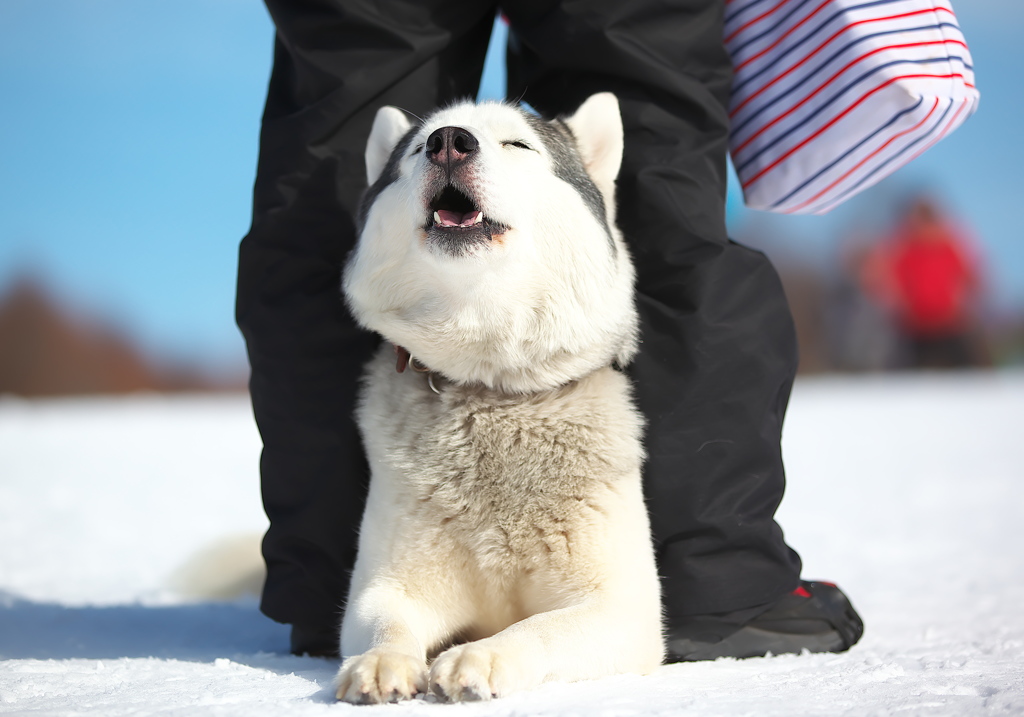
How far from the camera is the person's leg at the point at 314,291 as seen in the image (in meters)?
2.55

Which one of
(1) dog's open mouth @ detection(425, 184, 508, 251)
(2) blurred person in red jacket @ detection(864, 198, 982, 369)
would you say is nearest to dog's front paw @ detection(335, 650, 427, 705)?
(1) dog's open mouth @ detection(425, 184, 508, 251)

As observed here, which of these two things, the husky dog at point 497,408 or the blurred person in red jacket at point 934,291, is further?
the blurred person in red jacket at point 934,291

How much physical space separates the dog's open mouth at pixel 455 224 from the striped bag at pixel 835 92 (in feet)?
3.38

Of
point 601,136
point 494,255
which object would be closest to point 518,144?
point 601,136

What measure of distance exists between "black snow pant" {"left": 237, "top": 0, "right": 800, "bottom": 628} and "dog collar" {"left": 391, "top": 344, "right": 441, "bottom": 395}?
0.23 metres

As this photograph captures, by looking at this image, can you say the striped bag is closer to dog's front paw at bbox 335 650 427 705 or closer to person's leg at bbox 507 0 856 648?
person's leg at bbox 507 0 856 648

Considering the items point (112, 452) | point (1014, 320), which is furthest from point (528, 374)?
point (1014, 320)

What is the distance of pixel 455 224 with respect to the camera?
86.8 inches

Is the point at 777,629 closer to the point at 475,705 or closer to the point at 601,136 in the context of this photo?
the point at 475,705

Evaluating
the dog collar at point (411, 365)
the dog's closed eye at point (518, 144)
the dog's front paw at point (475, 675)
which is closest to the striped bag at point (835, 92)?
the dog's closed eye at point (518, 144)

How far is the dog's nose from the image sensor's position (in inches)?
85.0

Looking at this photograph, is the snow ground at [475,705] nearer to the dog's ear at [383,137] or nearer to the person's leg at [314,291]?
the person's leg at [314,291]

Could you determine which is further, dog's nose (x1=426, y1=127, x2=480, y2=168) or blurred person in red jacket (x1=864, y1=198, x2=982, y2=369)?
blurred person in red jacket (x1=864, y1=198, x2=982, y2=369)

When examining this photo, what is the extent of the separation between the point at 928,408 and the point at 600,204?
9.49 m
